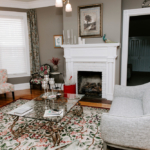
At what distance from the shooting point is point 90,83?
175 inches

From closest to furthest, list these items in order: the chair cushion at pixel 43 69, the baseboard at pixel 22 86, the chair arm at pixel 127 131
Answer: the chair arm at pixel 127 131, the chair cushion at pixel 43 69, the baseboard at pixel 22 86

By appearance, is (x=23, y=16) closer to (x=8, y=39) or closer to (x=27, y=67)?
(x=8, y=39)

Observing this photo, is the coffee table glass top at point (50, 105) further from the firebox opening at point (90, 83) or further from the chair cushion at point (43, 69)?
the chair cushion at point (43, 69)

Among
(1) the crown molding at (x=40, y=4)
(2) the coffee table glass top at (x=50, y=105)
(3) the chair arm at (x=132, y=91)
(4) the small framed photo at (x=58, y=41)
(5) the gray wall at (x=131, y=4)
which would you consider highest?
(1) the crown molding at (x=40, y=4)

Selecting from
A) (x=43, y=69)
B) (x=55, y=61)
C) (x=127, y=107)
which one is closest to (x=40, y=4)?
(x=55, y=61)

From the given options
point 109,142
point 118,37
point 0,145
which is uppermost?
point 118,37

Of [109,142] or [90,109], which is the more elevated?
[109,142]

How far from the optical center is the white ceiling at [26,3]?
4656 mm

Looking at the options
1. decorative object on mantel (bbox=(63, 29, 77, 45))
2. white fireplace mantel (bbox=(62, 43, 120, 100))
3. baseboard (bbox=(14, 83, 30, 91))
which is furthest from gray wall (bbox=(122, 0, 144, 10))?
baseboard (bbox=(14, 83, 30, 91))

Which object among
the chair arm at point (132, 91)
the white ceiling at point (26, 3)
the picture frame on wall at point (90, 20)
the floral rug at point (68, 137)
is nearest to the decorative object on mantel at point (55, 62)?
the picture frame on wall at point (90, 20)

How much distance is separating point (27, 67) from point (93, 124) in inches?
135

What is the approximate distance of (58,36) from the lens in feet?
15.8

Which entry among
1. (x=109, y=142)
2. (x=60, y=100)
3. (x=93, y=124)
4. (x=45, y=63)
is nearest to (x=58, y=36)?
(x=45, y=63)

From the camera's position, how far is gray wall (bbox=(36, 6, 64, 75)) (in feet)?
15.6
